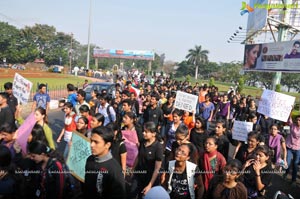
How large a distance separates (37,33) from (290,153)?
214 feet

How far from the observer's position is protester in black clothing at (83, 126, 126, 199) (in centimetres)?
248

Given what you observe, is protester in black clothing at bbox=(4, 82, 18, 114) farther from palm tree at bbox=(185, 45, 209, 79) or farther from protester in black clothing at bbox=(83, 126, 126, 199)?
palm tree at bbox=(185, 45, 209, 79)

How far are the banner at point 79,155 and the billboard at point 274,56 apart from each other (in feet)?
48.2

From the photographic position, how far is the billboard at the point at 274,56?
51.3 feet

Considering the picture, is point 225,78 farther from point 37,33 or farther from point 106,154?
point 106,154

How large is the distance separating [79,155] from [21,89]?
350 centimetres

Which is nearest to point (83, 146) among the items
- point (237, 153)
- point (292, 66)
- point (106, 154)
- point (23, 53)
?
point (106, 154)

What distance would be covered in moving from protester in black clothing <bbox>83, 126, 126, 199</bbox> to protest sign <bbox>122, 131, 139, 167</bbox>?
1.50 m

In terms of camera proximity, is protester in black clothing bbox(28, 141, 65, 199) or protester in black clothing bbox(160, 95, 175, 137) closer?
protester in black clothing bbox(28, 141, 65, 199)

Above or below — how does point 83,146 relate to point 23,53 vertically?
below

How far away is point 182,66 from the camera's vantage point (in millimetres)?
73938

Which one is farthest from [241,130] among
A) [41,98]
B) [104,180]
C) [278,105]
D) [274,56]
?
[274,56]

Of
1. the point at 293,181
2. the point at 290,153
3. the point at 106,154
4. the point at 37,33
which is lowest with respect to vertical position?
the point at 293,181

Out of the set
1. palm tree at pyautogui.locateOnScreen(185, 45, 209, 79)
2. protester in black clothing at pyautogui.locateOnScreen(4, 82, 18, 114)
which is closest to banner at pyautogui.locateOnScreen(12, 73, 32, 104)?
protester in black clothing at pyautogui.locateOnScreen(4, 82, 18, 114)
